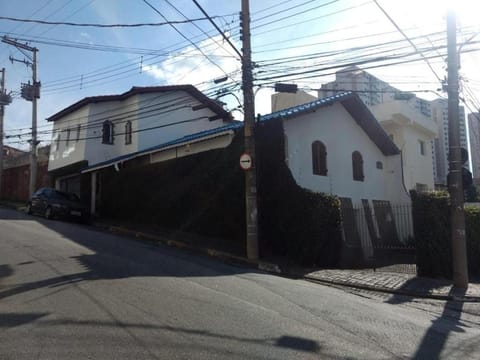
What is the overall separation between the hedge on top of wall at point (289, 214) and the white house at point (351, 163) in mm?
974

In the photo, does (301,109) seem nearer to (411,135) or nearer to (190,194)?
(190,194)

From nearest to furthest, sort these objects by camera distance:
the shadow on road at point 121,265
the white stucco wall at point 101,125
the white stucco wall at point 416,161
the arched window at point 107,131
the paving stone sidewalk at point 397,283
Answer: the shadow on road at point 121,265 → the paving stone sidewalk at point 397,283 → the white stucco wall at point 416,161 → the white stucco wall at point 101,125 → the arched window at point 107,131

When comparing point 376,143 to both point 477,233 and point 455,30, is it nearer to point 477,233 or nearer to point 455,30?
point 477,233

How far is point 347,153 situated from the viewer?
19.3 m

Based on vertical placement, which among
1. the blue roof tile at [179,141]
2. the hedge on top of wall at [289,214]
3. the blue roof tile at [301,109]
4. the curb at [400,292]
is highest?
the blue roof tile at [301,109]

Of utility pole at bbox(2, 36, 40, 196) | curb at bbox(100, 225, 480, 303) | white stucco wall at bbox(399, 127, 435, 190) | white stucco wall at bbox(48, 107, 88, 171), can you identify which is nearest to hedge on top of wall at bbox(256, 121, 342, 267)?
curb at bbox(100, 225, 480, 303)

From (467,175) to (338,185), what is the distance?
7.74 metres

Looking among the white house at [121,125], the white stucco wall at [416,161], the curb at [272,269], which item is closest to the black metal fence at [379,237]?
the curb at [272,269]

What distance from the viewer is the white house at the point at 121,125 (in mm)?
24922

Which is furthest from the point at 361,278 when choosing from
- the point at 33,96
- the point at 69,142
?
the point at 33,96

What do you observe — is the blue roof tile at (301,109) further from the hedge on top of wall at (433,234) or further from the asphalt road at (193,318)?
the asphalt road at (193,318)

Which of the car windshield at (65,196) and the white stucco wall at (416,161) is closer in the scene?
the car windshield at (65,196)

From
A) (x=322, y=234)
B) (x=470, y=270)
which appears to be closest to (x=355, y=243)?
(x=322, y=234)

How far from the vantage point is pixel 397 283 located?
10.9 metres
